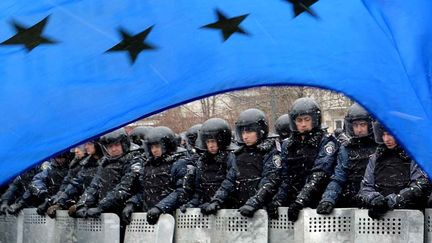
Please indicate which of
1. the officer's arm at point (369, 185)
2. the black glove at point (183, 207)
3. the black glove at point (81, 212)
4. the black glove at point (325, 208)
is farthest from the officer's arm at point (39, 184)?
the officer's arm at point (369, 185)

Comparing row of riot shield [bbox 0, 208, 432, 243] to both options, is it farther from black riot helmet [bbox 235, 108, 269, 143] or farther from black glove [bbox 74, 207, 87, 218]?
black riot helmet [bbox 235, 108, 269, 143]

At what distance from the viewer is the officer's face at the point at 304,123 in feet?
30.5

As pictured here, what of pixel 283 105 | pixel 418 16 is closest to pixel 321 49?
pixel 418 16

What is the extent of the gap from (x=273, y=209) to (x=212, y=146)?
147 centimetres

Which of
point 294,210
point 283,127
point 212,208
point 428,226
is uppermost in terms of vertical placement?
point 283,127

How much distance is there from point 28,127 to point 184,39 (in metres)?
1.18

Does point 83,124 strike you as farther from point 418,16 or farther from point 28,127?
point 418,16

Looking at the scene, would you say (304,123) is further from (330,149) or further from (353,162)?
(353,162)

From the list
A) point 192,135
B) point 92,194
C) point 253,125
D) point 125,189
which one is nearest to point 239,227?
point 253,125

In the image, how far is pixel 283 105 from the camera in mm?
27766

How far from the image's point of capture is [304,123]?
9.30 metres

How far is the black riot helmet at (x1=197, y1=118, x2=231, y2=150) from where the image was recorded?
10273mm

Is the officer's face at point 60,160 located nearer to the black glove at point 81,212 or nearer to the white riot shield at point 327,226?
the black glove at point 81,212

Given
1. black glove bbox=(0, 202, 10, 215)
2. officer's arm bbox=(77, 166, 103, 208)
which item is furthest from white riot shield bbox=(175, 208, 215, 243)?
black glove bbox=(0, 202, 10, 215)
